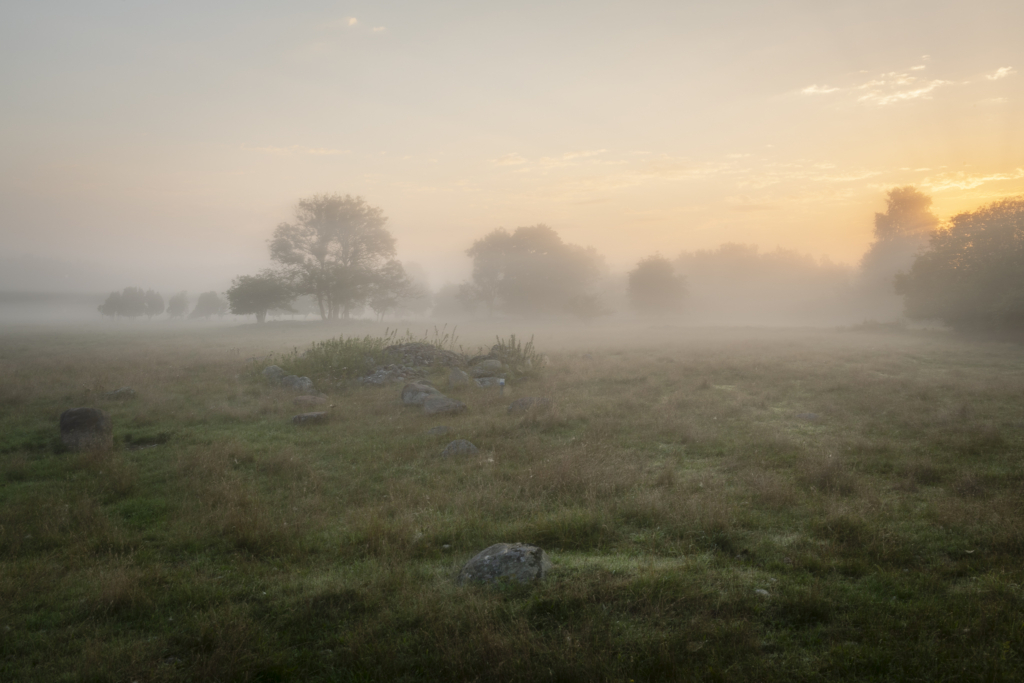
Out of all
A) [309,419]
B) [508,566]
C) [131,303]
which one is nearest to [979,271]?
[309,419]

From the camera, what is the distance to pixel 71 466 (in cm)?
972

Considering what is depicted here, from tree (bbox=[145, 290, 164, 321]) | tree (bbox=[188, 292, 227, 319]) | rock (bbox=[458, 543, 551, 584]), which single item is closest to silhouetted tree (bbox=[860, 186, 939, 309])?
rock (bbox=[458, 543, 551, 584])

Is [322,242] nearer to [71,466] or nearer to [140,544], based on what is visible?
[71,466]

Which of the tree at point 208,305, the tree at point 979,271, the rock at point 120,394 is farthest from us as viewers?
the tree at point 208,305

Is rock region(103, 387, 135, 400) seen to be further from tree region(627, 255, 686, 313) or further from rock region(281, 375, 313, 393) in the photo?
tree region(627, 255, 686, 313)

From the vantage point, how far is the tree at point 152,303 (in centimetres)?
10756

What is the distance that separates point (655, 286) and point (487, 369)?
58.9 metres

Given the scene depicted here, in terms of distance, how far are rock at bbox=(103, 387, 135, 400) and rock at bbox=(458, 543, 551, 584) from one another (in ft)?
52.0

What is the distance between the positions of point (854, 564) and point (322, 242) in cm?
6084

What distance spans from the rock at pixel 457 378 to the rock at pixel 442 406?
145 inches

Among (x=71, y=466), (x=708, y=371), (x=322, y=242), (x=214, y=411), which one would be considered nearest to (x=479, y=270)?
(x=322, y=242)

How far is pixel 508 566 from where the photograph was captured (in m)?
5.52

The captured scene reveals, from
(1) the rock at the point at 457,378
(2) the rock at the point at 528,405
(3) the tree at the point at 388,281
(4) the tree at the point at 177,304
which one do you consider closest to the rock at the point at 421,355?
(1) the rock at the point at 457,378

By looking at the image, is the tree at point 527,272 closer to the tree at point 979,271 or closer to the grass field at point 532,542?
the tree at point 979,271
